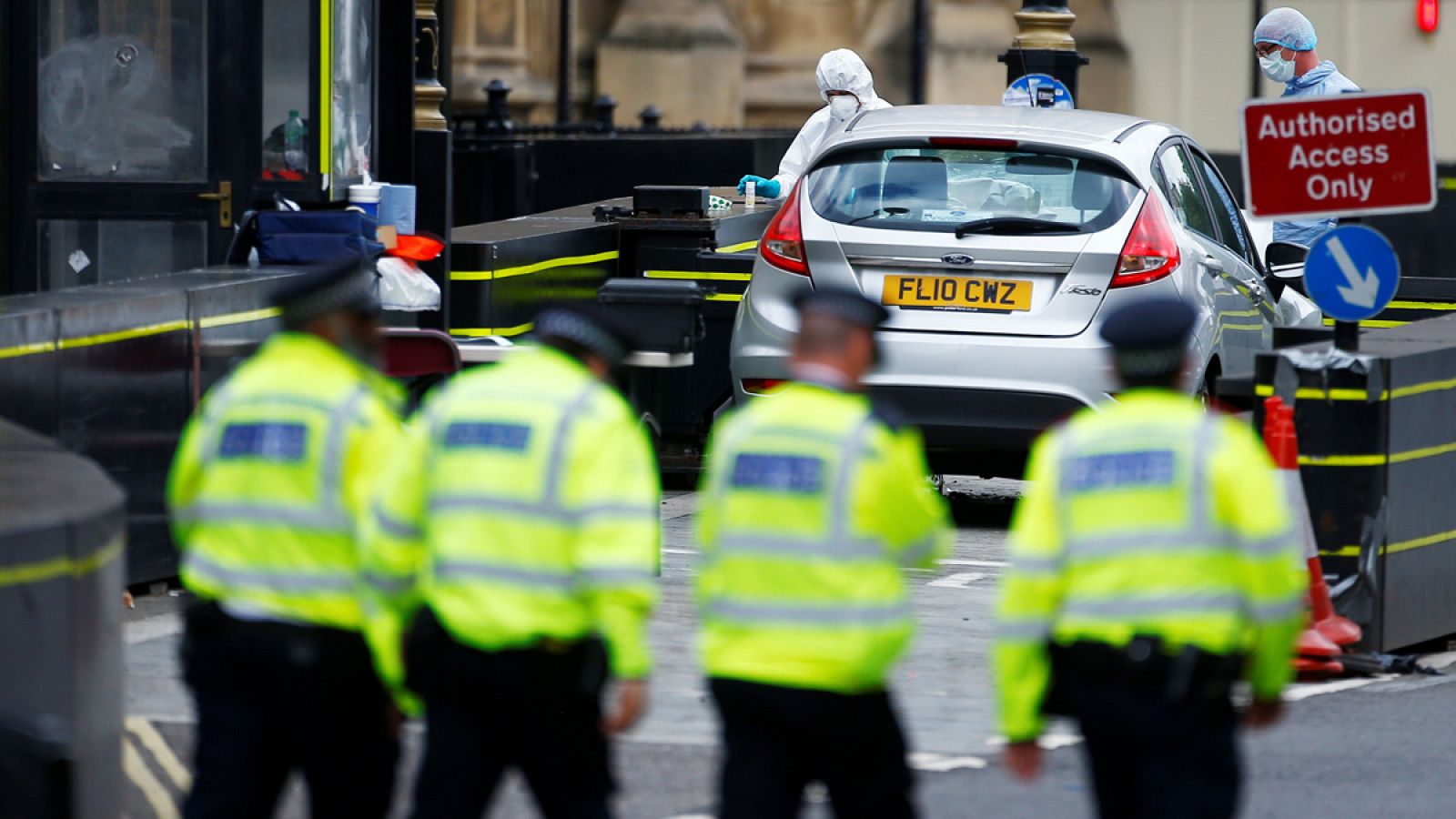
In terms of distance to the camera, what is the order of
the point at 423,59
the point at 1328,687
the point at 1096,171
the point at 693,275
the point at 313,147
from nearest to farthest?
the point at 1328,687 → the point at 1096,171 → the point at 313,147 → the point at 693,275 → the point at 423,59

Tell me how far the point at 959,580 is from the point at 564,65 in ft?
60.2

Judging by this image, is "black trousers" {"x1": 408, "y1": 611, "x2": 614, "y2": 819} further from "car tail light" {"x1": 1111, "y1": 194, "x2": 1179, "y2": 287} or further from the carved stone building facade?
the carved stone building facade

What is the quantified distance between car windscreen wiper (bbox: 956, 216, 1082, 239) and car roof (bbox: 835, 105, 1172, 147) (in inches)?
13.7

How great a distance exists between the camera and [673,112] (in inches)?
1131

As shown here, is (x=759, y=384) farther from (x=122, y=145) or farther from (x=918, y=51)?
(x=918, y=51)

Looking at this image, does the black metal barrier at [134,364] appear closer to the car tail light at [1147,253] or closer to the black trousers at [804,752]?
the car tail light at [1147,253]

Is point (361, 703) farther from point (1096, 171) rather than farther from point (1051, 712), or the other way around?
point (1096, 171)

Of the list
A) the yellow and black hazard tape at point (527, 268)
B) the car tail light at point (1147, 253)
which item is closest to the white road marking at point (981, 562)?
the car tail light at point (1147, 253)

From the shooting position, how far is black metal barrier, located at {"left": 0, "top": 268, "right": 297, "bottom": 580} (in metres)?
8.17

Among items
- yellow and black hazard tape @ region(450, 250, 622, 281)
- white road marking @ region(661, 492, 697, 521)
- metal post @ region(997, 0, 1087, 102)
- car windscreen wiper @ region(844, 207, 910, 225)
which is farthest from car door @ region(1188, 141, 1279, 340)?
metal post @ region(997, 0, 1087, 102)

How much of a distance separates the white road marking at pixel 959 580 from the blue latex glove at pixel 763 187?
4.53m

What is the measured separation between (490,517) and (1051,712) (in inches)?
43.8

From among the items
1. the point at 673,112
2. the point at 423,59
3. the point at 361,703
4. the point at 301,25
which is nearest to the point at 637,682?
the point at 361,703

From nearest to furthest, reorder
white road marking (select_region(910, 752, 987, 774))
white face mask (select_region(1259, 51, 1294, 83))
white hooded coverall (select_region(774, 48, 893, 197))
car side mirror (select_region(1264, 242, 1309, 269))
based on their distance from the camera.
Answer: white road marking (select_region(910, 752, 987, 774)), car side mirror (select_region(1264, 242, 1309, 269)), white face mask (select_region(1259, 51, 1294, 83)), white hooded coverall (select_region(774, 48, 893, 197))
